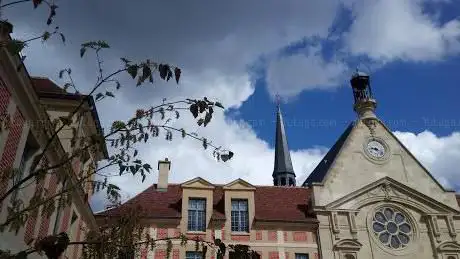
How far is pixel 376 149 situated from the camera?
26.0 m

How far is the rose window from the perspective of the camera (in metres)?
22.8

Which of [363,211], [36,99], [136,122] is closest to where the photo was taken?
[136,122]

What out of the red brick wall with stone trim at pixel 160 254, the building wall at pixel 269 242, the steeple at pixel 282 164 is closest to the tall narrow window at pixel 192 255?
the building wall at pixel 269 242

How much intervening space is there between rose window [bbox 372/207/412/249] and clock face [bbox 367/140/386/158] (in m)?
3.34

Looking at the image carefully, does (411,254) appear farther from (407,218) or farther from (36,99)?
(36,99)

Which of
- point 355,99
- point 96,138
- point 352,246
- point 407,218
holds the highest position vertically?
point 355,99

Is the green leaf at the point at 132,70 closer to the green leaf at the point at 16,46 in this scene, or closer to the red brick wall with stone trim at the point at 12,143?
the green leaf at the point at 16,46

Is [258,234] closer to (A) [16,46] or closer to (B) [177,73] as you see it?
(B) [177,73]

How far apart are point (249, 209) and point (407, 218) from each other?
8.43 metres

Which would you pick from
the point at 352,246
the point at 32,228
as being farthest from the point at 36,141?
the point at 352,246

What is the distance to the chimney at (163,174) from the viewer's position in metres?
24.5

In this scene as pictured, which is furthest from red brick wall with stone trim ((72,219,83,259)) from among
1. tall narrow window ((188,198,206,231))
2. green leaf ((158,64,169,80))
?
green leaf ((158,64,169,80))

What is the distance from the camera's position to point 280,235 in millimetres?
21828

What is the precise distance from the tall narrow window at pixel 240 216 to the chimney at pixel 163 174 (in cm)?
420
